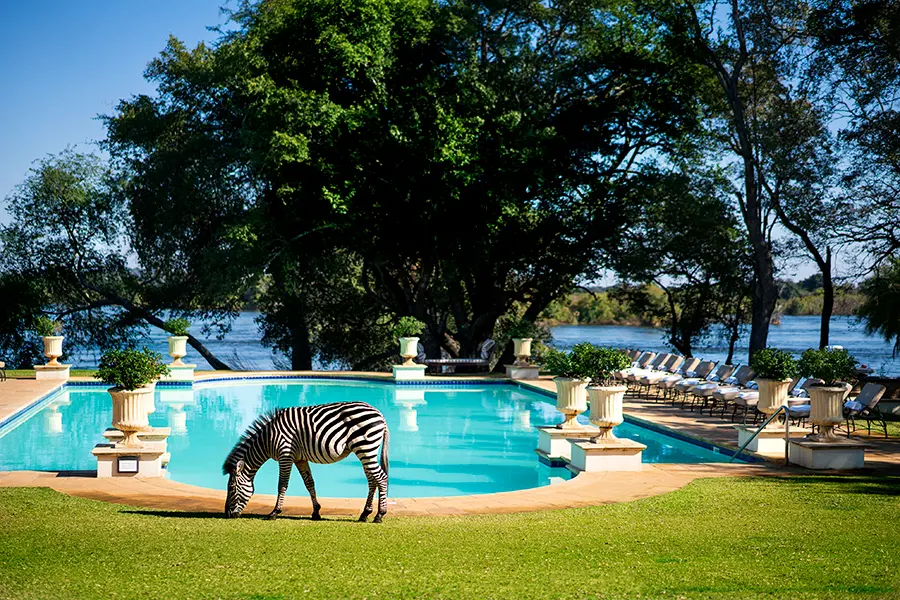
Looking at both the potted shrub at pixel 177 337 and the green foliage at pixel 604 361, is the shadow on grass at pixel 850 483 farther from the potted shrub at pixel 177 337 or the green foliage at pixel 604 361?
the potted shrub at pixel 177 337

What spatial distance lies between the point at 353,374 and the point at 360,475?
39.1 feet

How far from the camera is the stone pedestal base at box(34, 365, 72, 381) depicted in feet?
70.6

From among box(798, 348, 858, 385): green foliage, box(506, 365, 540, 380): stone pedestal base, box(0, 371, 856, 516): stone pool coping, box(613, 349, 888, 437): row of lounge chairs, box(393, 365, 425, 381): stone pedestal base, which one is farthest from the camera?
box(506, 365, 540, 380): stone pedestal base

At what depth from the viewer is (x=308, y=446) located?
8227 mm

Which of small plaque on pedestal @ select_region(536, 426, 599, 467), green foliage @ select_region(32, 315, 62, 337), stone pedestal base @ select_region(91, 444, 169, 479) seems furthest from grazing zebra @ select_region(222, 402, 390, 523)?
green foliage @ select_region(32, 315, 62, 337)

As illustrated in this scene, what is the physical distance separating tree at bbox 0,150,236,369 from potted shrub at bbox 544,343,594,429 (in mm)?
19603

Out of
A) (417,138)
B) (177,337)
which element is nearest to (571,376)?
(177,337)

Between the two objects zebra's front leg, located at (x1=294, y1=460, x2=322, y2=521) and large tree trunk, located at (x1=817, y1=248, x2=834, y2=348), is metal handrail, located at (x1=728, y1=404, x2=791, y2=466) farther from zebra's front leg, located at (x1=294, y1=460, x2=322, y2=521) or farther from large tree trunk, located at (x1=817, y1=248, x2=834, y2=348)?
large tree trunk, located at (x1=817, y1=248, x2=834, y2=348)

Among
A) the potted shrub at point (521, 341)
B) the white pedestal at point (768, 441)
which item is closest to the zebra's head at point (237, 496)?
the white pedestal at point (768, 441)

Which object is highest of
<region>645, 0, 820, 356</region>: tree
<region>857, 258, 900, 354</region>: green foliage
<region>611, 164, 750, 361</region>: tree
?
<region>645, 0, 820, 356</region>: tree

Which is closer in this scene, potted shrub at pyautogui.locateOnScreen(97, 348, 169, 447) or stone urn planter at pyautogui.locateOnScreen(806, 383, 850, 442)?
potted shrub at pyautogui.locateOnScreen(97, 348, 169, 447)

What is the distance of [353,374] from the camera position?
78.5 ft

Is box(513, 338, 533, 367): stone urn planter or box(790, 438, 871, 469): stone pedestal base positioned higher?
box(513, 338, 533, 367): stone urn planter

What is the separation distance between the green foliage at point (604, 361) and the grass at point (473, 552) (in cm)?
244
